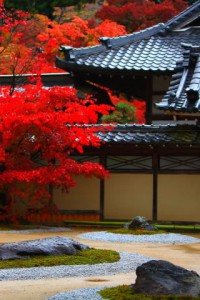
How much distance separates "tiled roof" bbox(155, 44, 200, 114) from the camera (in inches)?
696

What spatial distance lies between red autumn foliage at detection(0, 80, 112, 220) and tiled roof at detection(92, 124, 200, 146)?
0.88 m

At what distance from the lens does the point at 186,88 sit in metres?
18.8

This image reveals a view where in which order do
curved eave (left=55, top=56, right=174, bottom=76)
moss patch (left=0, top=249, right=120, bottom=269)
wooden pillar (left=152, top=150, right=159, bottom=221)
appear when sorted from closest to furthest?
moss patch (left=0, top=249, right=120, bottom=269)
wooden pillar (left=152, top=150, right=159, bottom=221)
curved eave (left=55, top=56, right=174, bottom=76)

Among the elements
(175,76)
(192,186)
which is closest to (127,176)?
(192,186)

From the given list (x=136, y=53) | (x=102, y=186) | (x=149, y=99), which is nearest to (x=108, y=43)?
(x=136, y=53)

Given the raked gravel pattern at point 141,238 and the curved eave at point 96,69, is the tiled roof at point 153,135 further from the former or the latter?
the raked gravel pattern at point 141,238

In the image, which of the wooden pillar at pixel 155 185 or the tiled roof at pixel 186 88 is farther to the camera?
the wooden pillar at pixel 155 185

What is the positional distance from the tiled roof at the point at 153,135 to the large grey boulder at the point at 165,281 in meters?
11.6

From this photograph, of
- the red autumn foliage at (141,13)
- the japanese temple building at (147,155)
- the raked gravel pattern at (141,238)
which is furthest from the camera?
the red autumn foliage at (141,13)

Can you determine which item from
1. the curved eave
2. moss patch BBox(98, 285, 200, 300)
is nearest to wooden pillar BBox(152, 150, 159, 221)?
the curved eave

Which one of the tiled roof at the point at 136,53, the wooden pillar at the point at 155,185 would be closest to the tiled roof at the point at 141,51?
the tiled roof at the point at 136,53

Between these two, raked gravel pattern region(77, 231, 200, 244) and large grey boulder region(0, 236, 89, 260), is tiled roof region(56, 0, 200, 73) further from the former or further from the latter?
large grey boulder region(0, 236, 89, 260)

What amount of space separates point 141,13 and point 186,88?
63.5 feet

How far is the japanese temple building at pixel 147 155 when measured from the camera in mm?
19703
